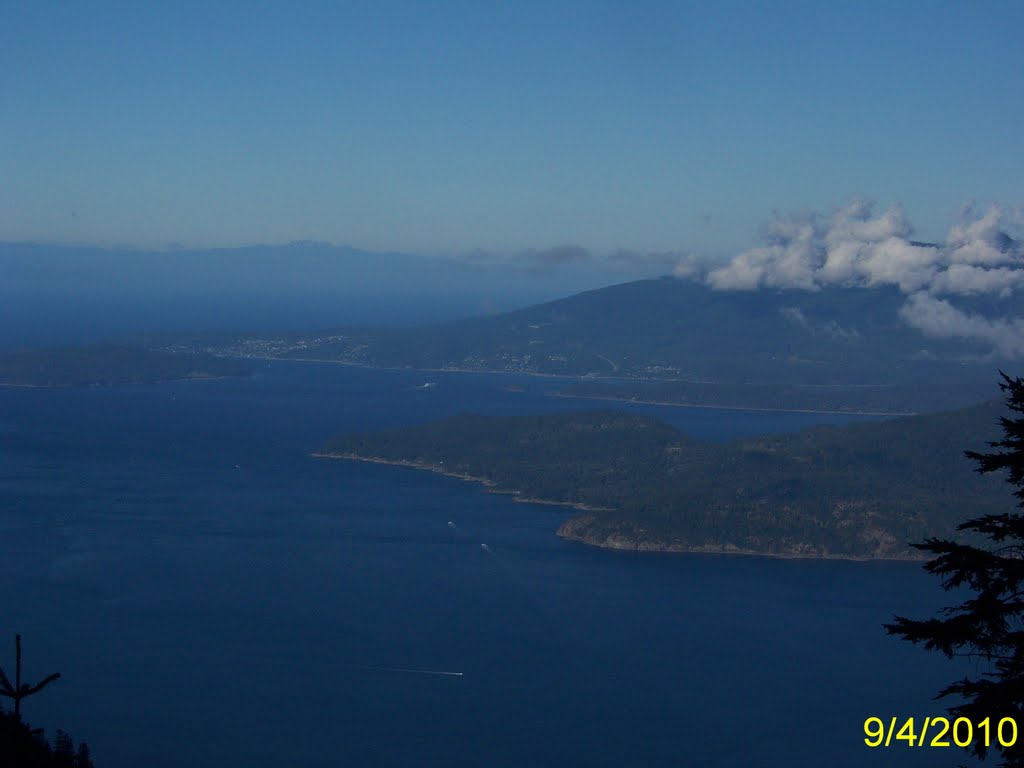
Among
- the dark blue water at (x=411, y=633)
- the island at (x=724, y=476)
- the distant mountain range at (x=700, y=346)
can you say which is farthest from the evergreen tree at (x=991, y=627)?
the distant mountain range at (x=700, y=346)

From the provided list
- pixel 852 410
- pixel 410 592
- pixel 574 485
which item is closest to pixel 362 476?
pixel 574 485

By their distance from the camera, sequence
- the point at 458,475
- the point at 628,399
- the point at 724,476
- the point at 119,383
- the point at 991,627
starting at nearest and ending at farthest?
the point at 991,627 → the point at 724,476 → the point at 458,475 → the point at 628,399 → the point at 119,383

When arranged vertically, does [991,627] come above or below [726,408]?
above

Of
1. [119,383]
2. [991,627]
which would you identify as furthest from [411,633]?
[119,383]

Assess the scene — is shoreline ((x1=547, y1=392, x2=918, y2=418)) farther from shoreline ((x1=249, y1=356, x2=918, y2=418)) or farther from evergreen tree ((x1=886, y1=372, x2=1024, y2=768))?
evergreen tree ((x1=886, y1=372, x2=1024, y2=768))

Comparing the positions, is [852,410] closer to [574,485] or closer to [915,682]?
[574,485]

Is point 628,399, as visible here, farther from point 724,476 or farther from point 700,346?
point 724,476

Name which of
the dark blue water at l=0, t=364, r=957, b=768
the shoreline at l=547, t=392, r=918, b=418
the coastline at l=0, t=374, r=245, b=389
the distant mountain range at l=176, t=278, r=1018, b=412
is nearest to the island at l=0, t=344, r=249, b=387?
the coastline at l=0, t=374, r=245, b=389
